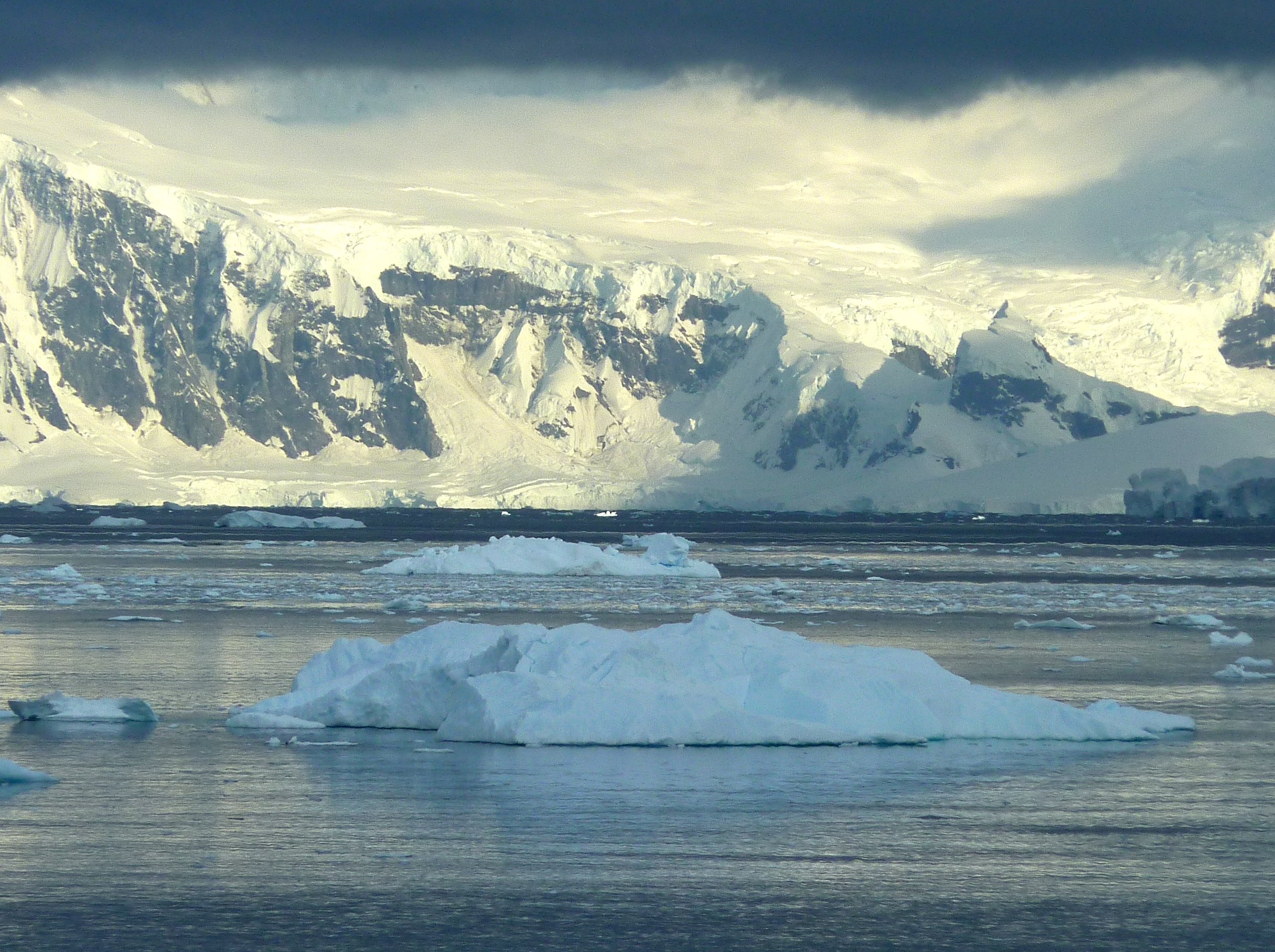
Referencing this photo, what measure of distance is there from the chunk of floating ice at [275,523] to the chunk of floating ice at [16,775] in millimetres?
106807

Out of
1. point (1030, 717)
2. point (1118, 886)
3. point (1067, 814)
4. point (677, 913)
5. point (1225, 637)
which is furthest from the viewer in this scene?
point (1225, 637)

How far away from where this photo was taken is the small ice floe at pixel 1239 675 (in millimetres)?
31172

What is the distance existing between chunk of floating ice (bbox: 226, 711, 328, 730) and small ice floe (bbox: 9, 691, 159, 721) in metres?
1.16

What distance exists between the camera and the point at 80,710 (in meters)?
24.1

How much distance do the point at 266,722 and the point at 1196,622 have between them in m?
26.9

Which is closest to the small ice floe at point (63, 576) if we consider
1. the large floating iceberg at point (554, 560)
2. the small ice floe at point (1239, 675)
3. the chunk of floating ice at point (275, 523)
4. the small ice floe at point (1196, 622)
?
the large floating iceberg at point (554, 560)

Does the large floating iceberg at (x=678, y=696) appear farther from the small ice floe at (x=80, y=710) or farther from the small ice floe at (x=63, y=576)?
the small ice floe at (x=63, y=576)

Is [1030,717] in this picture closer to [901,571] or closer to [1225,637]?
[1225,637]

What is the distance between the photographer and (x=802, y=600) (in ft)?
173

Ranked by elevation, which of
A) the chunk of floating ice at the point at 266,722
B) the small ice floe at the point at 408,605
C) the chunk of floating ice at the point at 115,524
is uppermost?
the chunk of floating ice at the point at 266,722

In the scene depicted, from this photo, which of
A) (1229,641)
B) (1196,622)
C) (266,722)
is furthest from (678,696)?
(1196,622)

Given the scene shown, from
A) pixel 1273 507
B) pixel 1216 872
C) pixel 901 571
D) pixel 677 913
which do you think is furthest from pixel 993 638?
pixel 1273 507

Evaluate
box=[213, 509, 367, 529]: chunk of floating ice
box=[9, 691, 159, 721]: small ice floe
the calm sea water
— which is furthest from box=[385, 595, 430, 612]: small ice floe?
box=[213, 509, 367, 529]: chunk of floating ice

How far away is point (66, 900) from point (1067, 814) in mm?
9334
